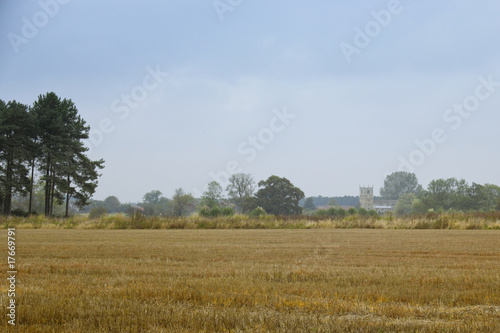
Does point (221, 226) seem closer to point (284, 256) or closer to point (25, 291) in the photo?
point (284, 256)

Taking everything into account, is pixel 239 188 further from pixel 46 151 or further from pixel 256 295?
pixel 256 295

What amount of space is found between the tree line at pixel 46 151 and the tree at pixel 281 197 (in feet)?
96.0

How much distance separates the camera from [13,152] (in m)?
46.7

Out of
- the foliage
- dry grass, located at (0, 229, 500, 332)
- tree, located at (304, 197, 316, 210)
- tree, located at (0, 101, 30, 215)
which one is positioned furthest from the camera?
tree, located at (304, 197, 316, 210)

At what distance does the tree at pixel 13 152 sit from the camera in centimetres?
Answer: 4662

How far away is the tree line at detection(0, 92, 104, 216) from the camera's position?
47.3m

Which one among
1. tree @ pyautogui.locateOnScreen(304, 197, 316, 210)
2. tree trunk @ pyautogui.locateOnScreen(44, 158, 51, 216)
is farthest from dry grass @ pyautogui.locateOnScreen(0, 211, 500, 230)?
tree @ pyautogui.locateOnScreen(304, 197, 316, 210)

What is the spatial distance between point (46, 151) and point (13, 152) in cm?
348

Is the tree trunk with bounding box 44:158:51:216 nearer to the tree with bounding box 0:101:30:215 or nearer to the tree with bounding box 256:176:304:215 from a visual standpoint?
the tree with bounding box 0:101:30:215

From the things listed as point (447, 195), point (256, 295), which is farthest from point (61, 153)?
point (447, 195)

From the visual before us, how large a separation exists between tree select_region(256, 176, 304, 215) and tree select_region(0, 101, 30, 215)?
36689mm

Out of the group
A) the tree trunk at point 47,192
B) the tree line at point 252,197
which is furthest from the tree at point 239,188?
the tree trunk at point 47,192

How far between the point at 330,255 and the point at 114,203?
12485 cm

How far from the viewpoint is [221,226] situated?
100ft
